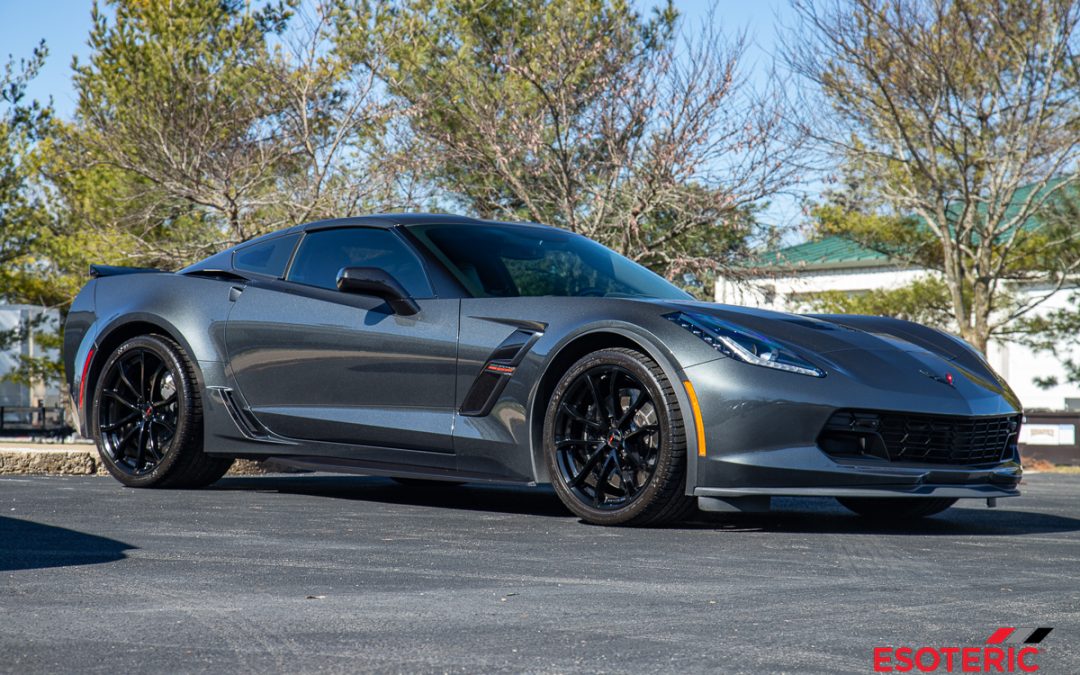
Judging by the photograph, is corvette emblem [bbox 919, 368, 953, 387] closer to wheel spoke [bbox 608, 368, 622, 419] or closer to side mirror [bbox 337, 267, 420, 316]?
wheel spoke [bbox 608, 368, 622, 419]

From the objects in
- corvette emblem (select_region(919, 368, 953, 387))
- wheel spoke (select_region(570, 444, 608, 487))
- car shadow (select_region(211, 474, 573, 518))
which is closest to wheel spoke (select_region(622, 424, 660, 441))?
wheel spoke (select_region(570, 444, 608, 487))

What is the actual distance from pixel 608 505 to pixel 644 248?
13.4 metres

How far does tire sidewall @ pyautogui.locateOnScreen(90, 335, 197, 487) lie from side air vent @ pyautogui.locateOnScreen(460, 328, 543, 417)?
1855mm

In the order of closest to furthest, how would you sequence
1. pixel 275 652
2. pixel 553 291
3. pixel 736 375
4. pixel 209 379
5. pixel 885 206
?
pixel 275 652 → pixel 736 375 → pixel 553 291 → pixel 209 379 → pixel 885 206

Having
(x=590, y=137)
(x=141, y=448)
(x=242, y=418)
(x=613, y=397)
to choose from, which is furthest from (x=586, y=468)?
(x=590, y=137)

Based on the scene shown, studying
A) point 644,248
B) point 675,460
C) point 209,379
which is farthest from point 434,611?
point 644,248

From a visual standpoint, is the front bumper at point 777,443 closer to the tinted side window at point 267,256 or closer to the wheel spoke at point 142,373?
the tinted side window at point 267,256

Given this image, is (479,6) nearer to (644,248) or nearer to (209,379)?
(644,248)

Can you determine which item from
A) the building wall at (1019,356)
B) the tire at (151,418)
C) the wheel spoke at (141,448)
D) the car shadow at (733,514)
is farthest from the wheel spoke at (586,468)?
the building wall at (1019,356)

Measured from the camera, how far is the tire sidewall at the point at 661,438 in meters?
5.12

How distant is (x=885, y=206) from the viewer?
22.9m

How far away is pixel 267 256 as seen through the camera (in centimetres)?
691

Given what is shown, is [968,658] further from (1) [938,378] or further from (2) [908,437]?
(1) [938,378]

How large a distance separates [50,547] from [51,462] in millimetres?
4308
